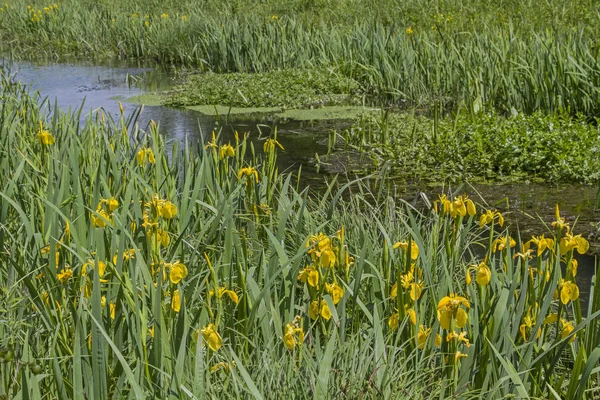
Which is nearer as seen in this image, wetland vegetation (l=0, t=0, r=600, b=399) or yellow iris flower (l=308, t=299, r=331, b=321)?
wetland vegetation (l=0, t=0, r=600, b=399)

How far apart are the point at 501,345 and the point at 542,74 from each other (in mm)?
5766

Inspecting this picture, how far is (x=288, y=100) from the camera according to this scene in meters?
9.87

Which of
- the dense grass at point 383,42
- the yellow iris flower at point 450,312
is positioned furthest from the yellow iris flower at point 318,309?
the dense grass at point 383,42

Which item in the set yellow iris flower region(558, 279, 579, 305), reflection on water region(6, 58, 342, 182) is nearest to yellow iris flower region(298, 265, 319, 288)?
yellow iris flower region(558, 279, 579, 305)

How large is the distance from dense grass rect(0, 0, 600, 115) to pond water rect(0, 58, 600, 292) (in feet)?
3.25

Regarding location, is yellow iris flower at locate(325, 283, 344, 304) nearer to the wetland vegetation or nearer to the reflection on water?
the wetland vegetation

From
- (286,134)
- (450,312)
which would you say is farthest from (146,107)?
(450,312)

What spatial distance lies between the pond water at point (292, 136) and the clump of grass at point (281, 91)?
49cm

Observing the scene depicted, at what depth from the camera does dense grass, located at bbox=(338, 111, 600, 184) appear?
6.44 metres

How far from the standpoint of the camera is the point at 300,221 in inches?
127

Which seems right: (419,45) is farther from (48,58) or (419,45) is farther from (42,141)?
(48,58)

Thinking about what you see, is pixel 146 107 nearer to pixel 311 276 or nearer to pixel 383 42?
pixel 383 42

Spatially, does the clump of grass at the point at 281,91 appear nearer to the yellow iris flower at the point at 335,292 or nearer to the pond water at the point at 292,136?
the pond water at the point at 292,136

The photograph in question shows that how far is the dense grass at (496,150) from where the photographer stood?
21.1ft
